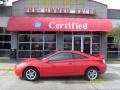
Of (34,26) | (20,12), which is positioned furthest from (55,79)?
(20,12)

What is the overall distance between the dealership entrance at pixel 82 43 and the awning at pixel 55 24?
78.2 inches

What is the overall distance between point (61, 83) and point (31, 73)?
159cm

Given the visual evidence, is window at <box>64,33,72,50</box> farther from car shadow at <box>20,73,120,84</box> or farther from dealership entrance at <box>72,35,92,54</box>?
car shadow at <box>20,73,120,84</box>

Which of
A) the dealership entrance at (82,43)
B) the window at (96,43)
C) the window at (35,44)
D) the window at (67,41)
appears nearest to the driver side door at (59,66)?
the window at (35,44)

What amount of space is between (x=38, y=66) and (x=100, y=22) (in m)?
15.2

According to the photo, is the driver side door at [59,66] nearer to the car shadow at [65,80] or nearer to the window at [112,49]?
the car shadow at [65,80]

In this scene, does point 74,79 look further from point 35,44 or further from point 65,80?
point 35,44

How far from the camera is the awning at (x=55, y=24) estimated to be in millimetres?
28953

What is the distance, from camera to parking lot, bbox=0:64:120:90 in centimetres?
1444

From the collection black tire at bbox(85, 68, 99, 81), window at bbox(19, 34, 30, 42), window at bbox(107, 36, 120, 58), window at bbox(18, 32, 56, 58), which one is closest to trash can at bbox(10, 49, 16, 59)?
window at bbox(18, 32, 56, 58)

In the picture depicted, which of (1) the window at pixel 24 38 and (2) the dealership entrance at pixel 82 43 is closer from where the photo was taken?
(1) the window at pixel 24 38

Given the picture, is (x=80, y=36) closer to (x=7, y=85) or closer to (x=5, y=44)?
(x=5, y=44)

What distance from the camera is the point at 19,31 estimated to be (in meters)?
30.4

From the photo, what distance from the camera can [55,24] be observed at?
2930 centimetres
